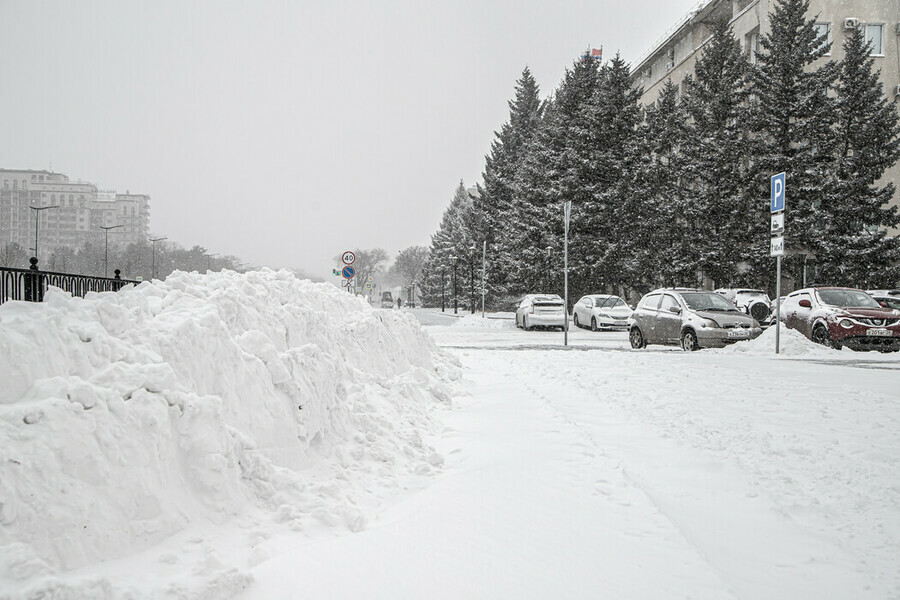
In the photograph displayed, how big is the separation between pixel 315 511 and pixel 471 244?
54.0 metres

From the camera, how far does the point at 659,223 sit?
39.6 meters

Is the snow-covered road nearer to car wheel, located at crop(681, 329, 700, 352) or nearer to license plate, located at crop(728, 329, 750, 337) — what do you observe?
license plate, located at crop(728, 329, 750, 337)

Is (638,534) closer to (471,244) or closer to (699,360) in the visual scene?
(699,360)

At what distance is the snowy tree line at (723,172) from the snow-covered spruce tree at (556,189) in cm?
11

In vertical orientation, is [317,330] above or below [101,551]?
above

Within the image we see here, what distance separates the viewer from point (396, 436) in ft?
17.7

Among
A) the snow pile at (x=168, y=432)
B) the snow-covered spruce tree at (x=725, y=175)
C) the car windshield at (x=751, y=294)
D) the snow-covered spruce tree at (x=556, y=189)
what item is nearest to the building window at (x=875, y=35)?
the snow-covered spruce tree at (x=725, y=175)

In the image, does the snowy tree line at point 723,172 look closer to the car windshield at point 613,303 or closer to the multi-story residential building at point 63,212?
the car windshield at point 613,303

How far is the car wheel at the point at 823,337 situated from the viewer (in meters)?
15.6

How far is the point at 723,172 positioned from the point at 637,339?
24.2 m

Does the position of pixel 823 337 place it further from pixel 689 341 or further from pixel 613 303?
pixel 613 303

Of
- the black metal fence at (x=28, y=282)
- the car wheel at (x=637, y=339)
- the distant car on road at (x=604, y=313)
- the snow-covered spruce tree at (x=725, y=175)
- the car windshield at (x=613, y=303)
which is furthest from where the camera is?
the snow-covered spruce tree at (x=725, y=175)

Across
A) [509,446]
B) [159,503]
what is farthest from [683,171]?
[159,503]

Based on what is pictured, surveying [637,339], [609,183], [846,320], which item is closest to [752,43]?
[609,183]
